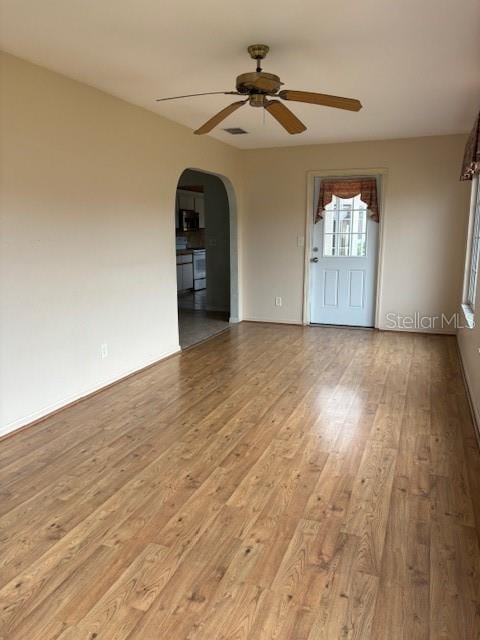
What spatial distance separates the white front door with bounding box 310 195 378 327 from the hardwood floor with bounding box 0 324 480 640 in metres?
2.51

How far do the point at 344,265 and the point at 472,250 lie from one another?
166 cm

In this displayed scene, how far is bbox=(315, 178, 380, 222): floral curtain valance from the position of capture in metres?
6.10

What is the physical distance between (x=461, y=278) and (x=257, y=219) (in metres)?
2.83

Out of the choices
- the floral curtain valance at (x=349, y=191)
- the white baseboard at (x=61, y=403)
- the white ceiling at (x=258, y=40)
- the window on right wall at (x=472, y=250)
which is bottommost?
the white baseboard at (x=61, y=403)

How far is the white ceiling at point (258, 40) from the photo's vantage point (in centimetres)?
242

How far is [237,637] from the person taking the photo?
1.58 m

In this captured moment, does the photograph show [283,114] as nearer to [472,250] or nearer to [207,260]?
[472,250]

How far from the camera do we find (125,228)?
4.20 meters

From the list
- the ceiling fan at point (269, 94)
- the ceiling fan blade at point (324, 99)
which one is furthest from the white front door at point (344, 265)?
the ceiling fan blade at point (324, 99)

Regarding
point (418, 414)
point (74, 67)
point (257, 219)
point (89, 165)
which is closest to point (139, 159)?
point (89, 165)

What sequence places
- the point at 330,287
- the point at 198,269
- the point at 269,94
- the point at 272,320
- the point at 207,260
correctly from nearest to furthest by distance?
the point at 269,94 < the point at 330,287 < the point at 272,320 < the point at 207,260 < the point at 198,269

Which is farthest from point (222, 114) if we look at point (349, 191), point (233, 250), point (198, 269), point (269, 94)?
point (198, 269)

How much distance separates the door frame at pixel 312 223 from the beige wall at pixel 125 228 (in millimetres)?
63

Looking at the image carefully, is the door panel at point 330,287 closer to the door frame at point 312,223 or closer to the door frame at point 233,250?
the door frame at point 312,223
